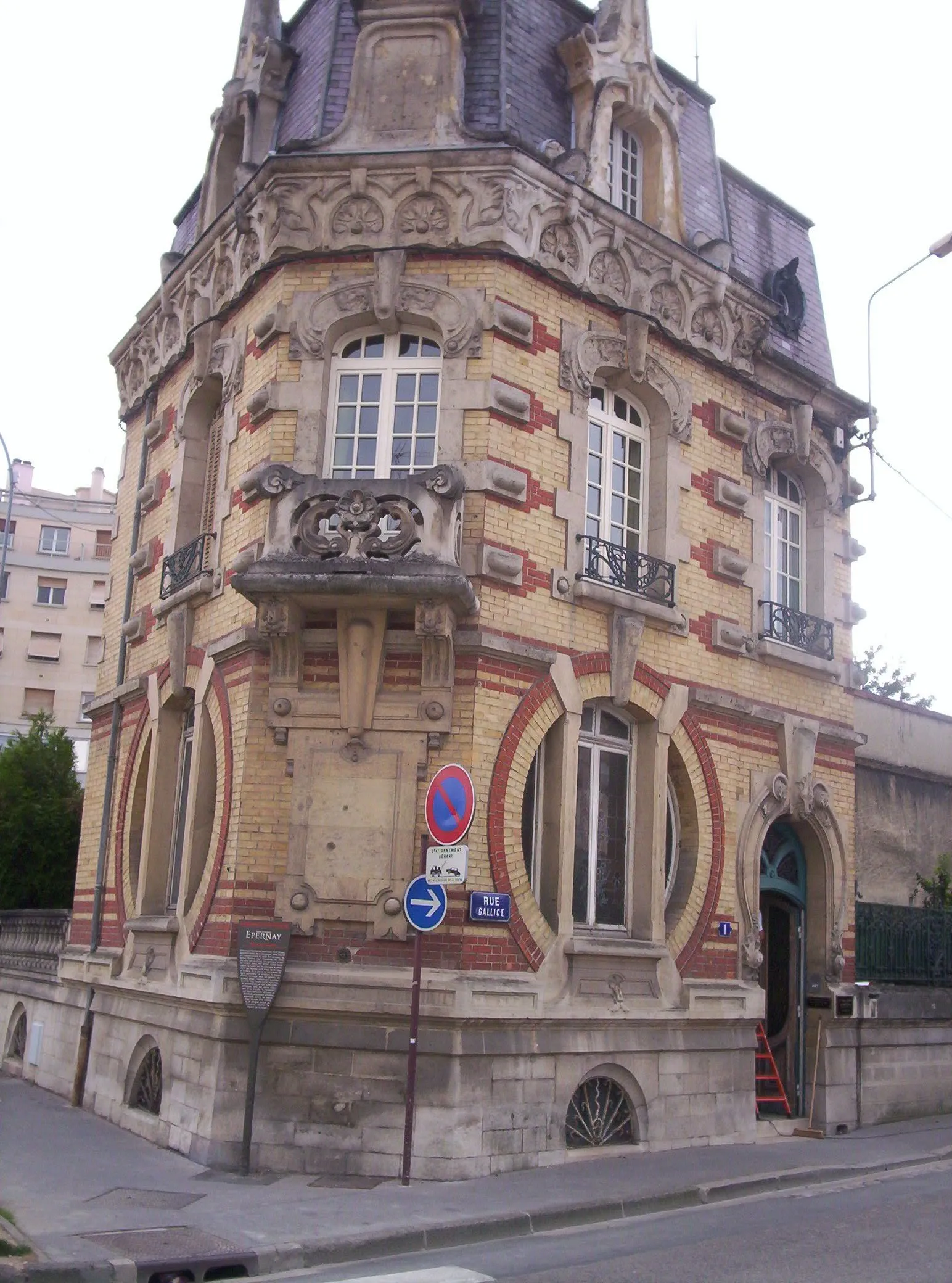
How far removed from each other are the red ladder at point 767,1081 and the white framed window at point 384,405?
25.5 ft

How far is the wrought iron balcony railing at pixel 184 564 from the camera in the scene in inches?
569

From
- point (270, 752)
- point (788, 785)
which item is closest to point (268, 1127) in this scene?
point (270, 752)

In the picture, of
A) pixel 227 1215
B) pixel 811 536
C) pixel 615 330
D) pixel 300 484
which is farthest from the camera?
pixel 811 536

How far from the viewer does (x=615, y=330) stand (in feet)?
47.4

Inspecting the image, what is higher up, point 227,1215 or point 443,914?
point 443,914

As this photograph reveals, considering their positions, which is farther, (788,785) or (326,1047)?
(788,785)

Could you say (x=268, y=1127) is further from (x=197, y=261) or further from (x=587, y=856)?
(x=197, y=261)

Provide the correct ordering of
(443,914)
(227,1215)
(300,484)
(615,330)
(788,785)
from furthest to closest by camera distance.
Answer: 1. (788,785)
2. (615,330)
3. (300,484)
4. (443,914)
5. (227,1215)

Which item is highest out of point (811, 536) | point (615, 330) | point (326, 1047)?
point (615, 330)

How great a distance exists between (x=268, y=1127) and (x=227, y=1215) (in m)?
2.00

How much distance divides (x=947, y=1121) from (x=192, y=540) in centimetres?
1148

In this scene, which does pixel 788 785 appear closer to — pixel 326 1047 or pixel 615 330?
pixel 615 330

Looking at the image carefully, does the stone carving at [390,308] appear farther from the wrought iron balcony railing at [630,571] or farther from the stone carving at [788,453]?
the stone carving at [788,453]

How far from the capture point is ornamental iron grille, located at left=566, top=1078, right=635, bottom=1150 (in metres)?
12.4
